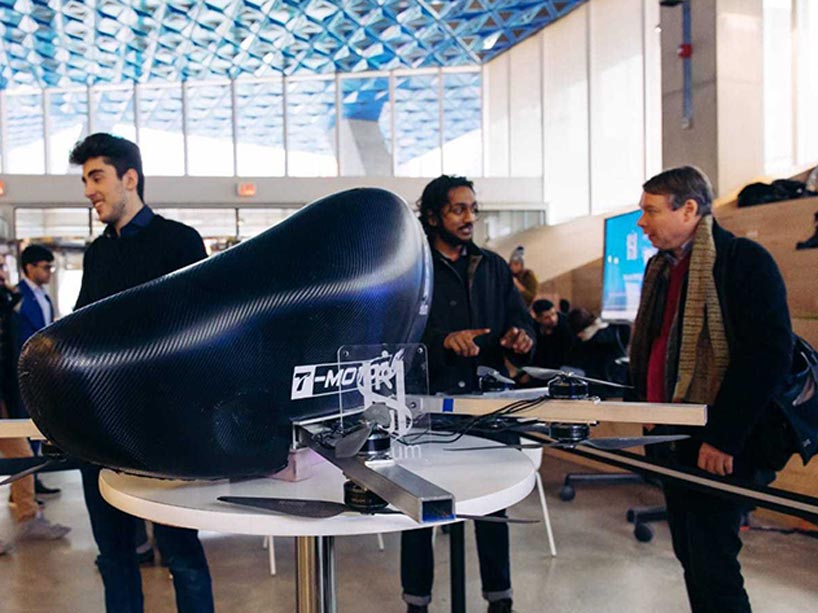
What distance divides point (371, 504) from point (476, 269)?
4.72 feet

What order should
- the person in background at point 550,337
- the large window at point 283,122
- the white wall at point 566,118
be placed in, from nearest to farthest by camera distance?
the person in background at point 550,337, the white wall at point 566,118, the large window at point 283,122

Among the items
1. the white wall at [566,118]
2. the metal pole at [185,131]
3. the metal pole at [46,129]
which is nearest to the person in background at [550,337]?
the white wall at [566,118]

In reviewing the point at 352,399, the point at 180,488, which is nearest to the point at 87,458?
the point at 180,488

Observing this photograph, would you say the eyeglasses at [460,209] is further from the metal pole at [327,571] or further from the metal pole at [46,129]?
the metal pole at [46,129]

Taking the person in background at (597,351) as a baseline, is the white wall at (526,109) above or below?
above

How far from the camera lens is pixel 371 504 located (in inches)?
27.0

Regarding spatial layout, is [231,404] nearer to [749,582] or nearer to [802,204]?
[749,582]

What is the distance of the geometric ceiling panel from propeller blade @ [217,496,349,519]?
9965mm

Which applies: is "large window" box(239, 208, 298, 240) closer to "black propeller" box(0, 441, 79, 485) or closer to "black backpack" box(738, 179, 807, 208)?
"black backpack" box(738, 179, 807, 208)

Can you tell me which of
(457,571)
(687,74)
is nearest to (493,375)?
(457,571)

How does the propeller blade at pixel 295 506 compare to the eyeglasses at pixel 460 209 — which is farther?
the eyeglasses at pixel 460 209

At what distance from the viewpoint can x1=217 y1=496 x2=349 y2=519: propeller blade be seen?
2.30 feet

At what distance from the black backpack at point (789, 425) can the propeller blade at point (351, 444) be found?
3.73 feet

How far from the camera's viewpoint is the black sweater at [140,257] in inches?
66.2
